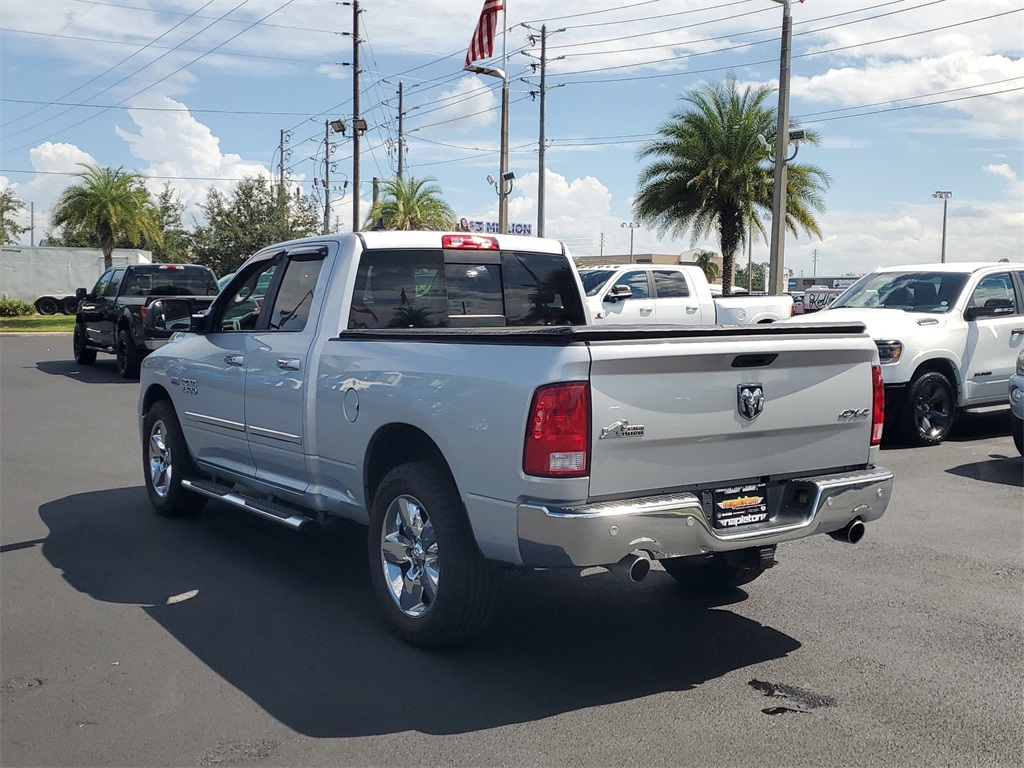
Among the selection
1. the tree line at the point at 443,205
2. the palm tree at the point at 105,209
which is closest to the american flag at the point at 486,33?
the tree line at the point at 443,205

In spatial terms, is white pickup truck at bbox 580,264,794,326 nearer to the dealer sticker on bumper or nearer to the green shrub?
the dealer sticker on bumper

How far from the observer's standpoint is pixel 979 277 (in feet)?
37.9

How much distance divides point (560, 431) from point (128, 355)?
51.4ft

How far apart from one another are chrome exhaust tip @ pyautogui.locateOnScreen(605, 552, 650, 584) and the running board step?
2.23 meters

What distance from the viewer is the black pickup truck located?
17719mm

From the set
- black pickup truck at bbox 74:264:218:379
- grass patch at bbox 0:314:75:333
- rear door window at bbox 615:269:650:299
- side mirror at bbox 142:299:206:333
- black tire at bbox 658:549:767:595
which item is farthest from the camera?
grass patch at bbox 0:314:75:333

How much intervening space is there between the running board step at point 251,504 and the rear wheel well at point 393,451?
646mm

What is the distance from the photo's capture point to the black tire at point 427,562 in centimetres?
464

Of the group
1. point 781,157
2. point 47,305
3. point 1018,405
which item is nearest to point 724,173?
point 781,157

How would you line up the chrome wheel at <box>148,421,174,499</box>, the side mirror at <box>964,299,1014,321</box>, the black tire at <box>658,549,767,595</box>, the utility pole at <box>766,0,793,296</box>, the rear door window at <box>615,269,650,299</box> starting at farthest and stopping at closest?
the utility pole at <box>766,0,793,296</box> < the rear door window at <box>615,269,650,299</box> < the side mirror at <box>964,299,1014,321</box> < the chrome wheel at <box>148,421,174,499</box> < the black tire at <box>658,549,767,595</box>

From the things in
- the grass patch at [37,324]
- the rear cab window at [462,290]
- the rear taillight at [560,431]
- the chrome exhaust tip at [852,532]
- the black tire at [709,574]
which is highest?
the rear cab window at [462,290]

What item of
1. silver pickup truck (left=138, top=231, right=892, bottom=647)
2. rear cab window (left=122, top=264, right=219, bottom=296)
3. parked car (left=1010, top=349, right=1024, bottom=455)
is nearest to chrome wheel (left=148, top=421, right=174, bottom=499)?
silver pickup truck (left=138, top=231, right=892, bottom=647)

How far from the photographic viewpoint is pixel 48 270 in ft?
164

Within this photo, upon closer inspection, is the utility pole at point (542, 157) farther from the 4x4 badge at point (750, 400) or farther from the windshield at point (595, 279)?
the 4x4 badge at point (750, 400)
